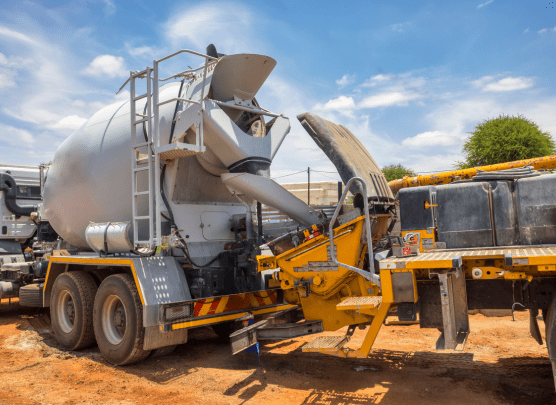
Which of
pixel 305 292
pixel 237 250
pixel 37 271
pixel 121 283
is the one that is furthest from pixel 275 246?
pixel 37 271

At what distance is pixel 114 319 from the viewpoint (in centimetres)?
640

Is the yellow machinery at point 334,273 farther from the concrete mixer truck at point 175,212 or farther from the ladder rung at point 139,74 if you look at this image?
the ladder rung at point 139,74

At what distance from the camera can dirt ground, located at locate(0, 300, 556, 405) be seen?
475 centimetres

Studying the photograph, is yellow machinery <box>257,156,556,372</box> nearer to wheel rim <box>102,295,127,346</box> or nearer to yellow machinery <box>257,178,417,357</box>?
yellow machinery <box>257,178,417,357</box>

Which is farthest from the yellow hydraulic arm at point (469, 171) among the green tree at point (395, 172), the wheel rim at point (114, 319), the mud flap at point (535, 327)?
the green tree at point (395, 172)

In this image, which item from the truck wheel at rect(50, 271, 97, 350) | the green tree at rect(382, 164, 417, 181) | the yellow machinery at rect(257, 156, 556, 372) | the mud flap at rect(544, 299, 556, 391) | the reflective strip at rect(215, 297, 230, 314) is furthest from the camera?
the green tree at rect(382, 164, 417, 181)

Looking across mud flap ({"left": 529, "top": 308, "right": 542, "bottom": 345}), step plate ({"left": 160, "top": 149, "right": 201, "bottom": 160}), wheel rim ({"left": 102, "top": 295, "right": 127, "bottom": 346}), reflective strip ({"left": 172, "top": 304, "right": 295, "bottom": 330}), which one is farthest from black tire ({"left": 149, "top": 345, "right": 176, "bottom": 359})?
mud flap ({"left": 529, "top": 308, "right": 542, "bottom": 345})

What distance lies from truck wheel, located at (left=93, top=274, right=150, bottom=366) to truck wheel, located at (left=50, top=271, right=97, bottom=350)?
392 millimetres

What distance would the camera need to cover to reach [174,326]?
18.7ft

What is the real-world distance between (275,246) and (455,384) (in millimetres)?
2393

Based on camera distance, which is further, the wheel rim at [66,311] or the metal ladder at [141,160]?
the wheel rim at [66,311]

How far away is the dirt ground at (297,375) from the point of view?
4746 mm

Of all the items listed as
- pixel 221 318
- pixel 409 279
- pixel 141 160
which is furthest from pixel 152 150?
pixel 409 279

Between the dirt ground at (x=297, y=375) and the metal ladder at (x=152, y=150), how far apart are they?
5.48 feet
